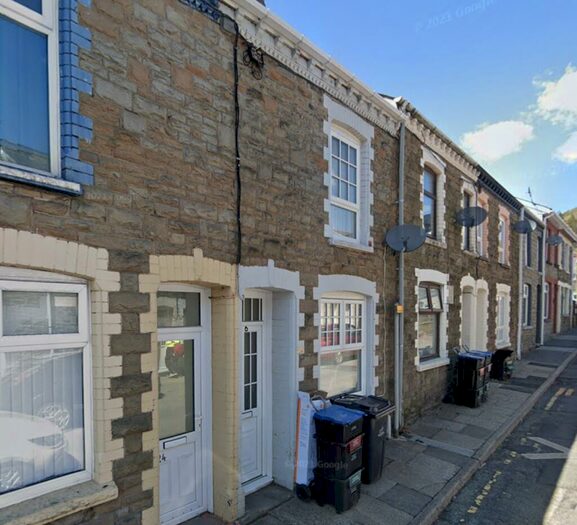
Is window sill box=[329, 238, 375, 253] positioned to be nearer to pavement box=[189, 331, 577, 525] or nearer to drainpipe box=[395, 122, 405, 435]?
drainpipe box=[395, 122, 405, 435]

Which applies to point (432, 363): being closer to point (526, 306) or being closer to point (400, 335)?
point (400, 335)

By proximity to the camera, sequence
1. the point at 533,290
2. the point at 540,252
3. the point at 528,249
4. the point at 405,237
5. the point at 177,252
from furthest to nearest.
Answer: the point at 540,252
the point at 533,290
the point at 528,249
the point at 405,237
the point at 177,252

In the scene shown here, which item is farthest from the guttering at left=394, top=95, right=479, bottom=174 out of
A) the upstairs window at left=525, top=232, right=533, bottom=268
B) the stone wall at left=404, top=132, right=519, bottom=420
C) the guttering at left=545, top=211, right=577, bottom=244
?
the guttering at left=545, top=211, right=577, bottom=244

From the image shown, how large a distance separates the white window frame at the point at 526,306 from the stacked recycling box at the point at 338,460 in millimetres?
16258

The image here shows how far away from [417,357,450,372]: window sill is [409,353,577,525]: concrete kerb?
5.74 feet

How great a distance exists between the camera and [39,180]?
2.96 meters

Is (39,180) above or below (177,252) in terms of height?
above

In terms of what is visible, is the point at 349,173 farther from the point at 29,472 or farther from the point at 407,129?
the point at 29,472

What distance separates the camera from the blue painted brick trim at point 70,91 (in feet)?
10.7

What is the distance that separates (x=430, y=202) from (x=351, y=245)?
4278mm

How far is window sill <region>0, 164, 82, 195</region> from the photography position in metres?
2.82

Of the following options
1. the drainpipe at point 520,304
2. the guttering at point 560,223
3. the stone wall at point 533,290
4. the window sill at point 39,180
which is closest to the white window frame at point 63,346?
the window sill at point 39,180

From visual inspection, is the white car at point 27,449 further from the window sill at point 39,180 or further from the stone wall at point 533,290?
the stone wall at point 533,290

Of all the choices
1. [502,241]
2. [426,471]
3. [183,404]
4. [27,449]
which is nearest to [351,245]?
[183,404]
